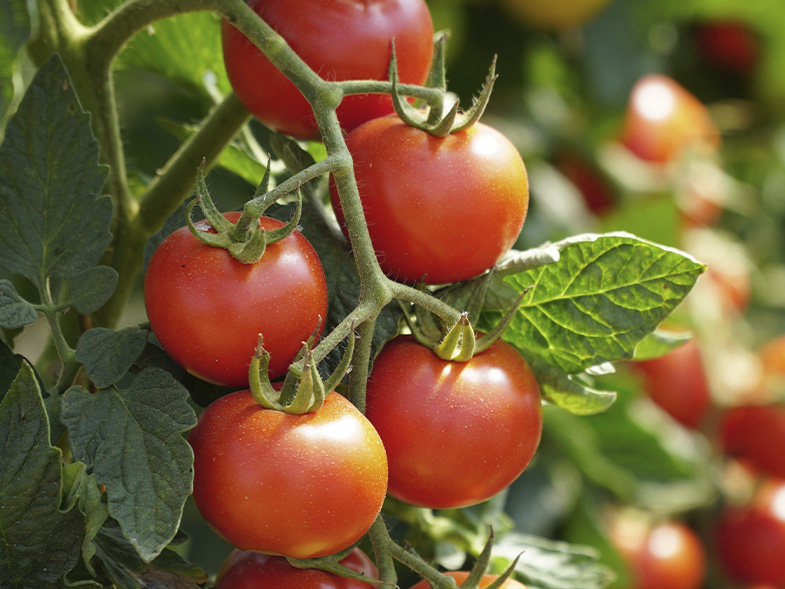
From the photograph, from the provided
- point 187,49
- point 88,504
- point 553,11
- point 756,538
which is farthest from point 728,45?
point 88,504

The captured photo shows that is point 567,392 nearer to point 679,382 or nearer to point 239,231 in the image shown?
point 239,231

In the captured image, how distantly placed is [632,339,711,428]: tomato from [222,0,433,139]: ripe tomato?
750 mm

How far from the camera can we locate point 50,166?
397 millimetres

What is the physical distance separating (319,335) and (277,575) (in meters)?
0.11

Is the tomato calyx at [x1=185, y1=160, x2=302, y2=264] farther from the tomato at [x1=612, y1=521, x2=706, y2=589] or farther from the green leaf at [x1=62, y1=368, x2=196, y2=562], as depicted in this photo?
the tomato at [x1=612, y1=521, x2=706, y2=589]

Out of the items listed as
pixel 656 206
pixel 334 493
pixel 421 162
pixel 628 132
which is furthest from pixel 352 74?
pixel 628 132

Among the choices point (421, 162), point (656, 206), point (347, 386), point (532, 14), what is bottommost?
point (347, 386)

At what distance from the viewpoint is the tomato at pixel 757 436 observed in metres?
1.07

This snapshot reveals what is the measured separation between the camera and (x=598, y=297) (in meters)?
0.44

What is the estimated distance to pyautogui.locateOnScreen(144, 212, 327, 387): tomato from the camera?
35cm

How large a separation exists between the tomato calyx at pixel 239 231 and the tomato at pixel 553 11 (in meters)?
0.85

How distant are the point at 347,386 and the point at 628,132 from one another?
917 mm

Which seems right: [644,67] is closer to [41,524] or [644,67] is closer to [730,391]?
[730,391]

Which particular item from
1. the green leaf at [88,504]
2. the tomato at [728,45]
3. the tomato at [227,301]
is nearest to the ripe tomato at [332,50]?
the tomato at [227,301]
